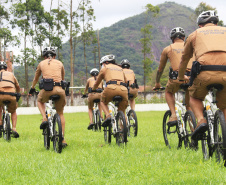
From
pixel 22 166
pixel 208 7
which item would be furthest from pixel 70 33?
pixel 22 166

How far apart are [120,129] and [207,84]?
3.52 metres

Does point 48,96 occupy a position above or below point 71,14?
below

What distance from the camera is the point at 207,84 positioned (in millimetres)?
5070

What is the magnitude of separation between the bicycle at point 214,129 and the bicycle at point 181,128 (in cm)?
112

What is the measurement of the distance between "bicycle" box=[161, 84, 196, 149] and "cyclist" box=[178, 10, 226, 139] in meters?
1.18

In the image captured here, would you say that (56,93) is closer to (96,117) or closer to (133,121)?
(133,121)

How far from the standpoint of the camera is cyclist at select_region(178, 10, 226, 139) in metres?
5.01

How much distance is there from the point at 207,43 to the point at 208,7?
172 ft

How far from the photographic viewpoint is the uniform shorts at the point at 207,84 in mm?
4973

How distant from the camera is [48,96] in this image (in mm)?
7945

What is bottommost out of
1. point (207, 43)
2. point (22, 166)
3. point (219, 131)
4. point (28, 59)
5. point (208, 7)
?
point (22, 166)

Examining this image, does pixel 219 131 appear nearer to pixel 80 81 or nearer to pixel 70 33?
pixel 70 33

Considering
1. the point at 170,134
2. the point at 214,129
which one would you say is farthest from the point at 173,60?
the point at 214,129

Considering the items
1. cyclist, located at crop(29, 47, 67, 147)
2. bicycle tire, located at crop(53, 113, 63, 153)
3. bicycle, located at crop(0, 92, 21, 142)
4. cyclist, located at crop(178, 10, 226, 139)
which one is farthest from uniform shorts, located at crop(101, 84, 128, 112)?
bicycle, located at crop(0, 92, 21, 142)
